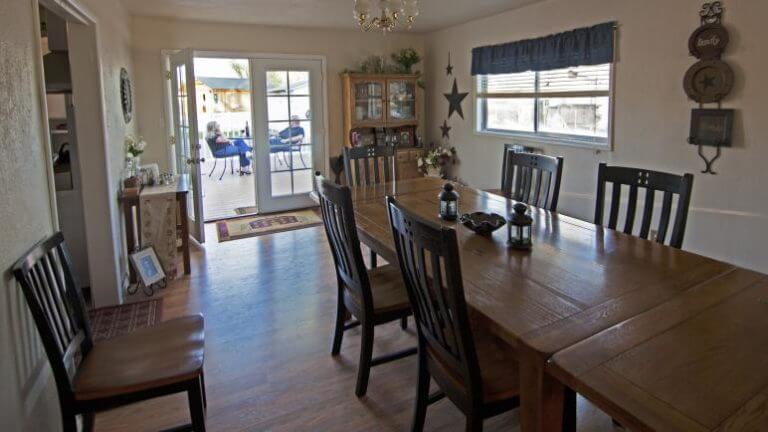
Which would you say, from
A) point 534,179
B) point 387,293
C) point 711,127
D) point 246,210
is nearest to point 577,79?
point 711,127

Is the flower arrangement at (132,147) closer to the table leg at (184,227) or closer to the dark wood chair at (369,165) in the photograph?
the table leg at (184,227)

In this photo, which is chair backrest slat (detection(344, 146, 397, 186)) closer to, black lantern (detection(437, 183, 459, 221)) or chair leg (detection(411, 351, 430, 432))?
black lantern (detection(437, 183, 459, 221))

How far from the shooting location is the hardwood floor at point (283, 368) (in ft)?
7.27

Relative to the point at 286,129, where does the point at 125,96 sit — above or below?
above

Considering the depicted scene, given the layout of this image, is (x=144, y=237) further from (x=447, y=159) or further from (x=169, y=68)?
(x=447, y=159)

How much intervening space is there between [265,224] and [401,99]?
7.92 feet

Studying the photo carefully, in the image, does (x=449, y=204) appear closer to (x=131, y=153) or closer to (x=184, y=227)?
(x=184, y=227)

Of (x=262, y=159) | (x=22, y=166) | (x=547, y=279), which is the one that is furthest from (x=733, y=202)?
(x=262, y=159)

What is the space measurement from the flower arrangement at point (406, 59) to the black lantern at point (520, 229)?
4730 mm

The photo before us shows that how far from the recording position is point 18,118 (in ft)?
5.91

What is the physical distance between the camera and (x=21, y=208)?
177 centimetres

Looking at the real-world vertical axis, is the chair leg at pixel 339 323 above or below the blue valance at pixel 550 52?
below

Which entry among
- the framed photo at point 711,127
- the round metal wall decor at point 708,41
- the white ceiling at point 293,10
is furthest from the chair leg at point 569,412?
the white ceiling at point 293,10

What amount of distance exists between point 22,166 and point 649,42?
4.12 m
